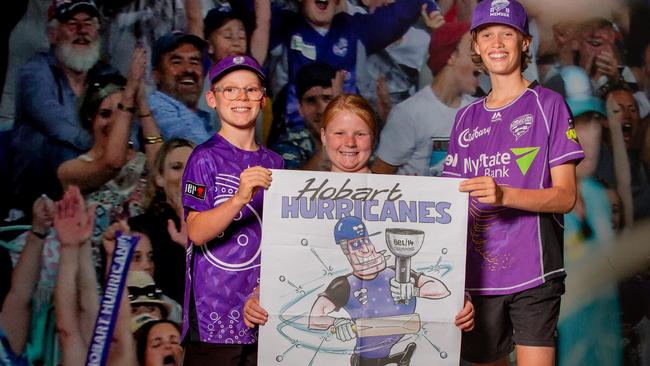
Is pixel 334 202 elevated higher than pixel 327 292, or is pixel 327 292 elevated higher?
pixel 334 202

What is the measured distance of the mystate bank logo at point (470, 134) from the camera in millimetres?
2621

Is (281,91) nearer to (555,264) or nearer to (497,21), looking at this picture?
(497,21)

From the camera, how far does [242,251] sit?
2.50 metres

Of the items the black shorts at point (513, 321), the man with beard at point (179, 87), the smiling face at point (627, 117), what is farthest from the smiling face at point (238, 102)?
the smiling face at point (627, 117)

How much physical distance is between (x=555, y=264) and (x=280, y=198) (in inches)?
33.4

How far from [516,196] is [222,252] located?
0.87m

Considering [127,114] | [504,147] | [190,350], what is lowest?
[190,350]

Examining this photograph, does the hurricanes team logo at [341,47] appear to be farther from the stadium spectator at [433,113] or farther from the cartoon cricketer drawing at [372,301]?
the cartoon cricketer drawing at [372,301]

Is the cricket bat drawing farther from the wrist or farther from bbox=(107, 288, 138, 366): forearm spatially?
the wrist

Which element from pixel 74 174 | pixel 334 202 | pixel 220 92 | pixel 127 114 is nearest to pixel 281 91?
pixel 127 114

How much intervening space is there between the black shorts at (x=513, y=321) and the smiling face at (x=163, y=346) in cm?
149

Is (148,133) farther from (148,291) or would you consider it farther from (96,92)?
(148,291)

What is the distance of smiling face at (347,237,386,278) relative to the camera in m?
2.42

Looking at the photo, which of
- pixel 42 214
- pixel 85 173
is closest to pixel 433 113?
pixel 85 173
